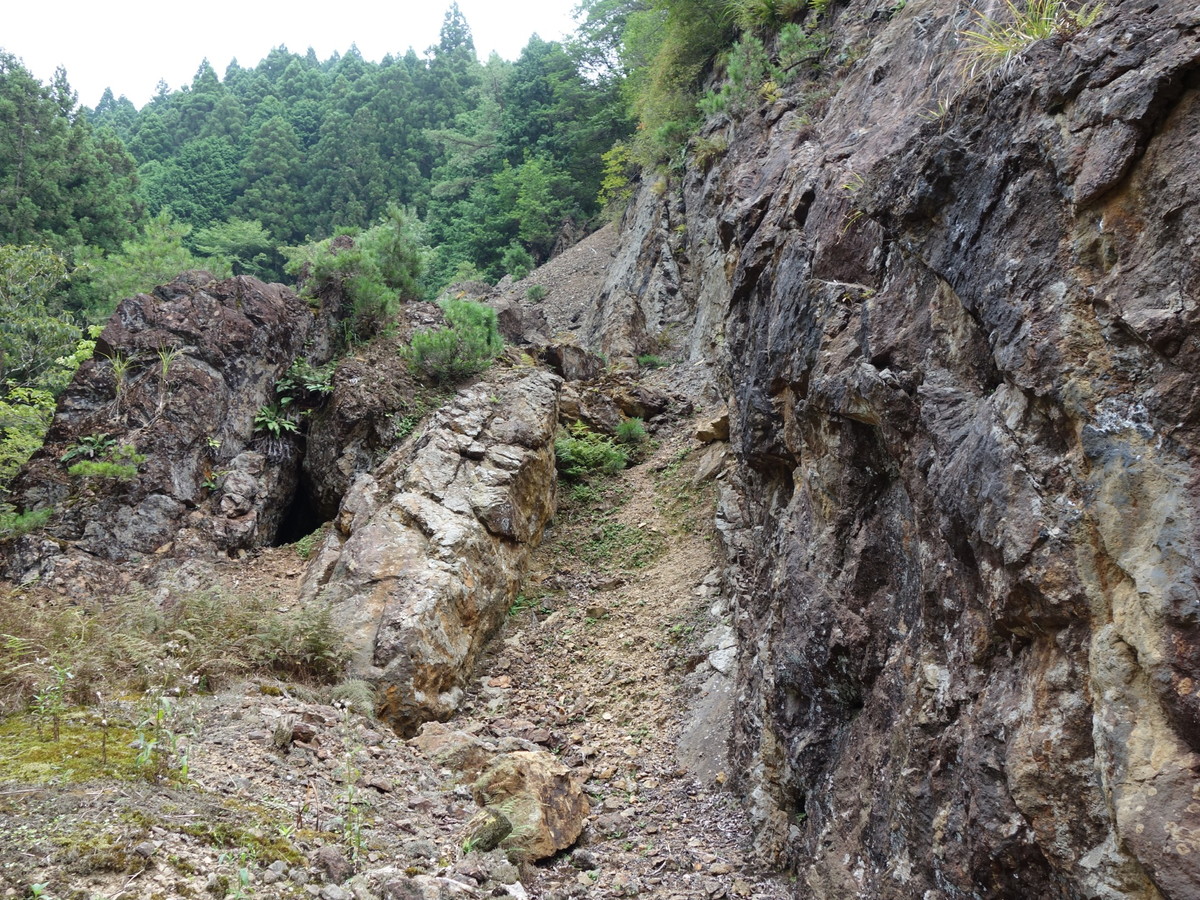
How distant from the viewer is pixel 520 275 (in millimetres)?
24250

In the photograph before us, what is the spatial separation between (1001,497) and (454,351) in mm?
9870

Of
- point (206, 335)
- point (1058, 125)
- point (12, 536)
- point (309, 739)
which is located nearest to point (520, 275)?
point (206, 335)

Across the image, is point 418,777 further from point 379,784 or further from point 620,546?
point 620,546

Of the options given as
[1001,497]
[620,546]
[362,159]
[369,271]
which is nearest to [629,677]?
[620,546]

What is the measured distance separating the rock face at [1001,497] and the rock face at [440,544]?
12.0ft

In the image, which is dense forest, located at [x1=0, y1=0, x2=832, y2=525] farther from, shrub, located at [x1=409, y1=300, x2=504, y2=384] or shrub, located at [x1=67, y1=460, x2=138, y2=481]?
shrub, located at [x1=67, y1=460, x2=138, y2=481]

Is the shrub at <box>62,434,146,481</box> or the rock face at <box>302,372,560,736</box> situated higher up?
the shrub at <box>62,434,146,481</box>

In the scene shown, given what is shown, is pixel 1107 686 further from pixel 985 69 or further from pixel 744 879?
pixel 744 879

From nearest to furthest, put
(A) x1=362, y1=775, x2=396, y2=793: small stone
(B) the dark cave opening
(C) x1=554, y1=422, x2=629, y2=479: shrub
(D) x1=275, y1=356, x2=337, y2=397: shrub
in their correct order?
(A) x1=362, y1=775, x2=396, y2=793: small stone, (B) the dark cave opening, (D) x1=275, y1=356, x2=337, y2=397: shrub, (C) x1=554, y1=422, x2=629, y2=479: shrub

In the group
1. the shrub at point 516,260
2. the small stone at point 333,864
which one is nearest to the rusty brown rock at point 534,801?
the small stone at point 333,864

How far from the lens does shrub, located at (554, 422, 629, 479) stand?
1195 cm

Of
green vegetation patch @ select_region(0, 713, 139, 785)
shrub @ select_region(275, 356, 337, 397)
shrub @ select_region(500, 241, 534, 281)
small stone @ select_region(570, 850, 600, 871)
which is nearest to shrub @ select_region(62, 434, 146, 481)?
shrub @ select_region(275, 356, 337, 397)

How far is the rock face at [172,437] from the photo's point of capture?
9289 mm

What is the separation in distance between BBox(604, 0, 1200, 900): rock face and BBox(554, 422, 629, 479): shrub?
6.42 m
